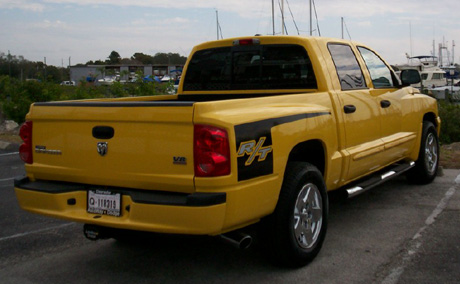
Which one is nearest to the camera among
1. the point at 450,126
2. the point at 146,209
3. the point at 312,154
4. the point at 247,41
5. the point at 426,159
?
the point at 146,209

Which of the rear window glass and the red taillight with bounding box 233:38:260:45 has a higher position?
the red taillight with bounding box 233:38:260:45

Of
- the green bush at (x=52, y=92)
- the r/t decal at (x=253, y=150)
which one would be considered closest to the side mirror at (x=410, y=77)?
the r/t decal at (x=253, y=150)

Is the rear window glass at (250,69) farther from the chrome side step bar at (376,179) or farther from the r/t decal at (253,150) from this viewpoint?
the r/t decal at (253,150)

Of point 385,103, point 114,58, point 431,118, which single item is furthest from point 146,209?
point 114,58

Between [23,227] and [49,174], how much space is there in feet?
6.15

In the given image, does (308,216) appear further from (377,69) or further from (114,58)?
(114,58)

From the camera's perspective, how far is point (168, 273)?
438cm

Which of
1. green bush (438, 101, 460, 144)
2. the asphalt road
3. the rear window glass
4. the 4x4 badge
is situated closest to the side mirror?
the asphalt road

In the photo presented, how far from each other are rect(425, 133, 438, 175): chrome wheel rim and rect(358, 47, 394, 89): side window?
128 centimetres

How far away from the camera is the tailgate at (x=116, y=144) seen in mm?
3686

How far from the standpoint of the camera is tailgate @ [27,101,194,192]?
369cm

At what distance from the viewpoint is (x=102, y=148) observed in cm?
398

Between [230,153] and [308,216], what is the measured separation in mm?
1242

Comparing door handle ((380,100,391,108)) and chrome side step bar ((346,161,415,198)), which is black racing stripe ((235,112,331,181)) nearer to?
chrome side step bar ((346,161,415,198))
